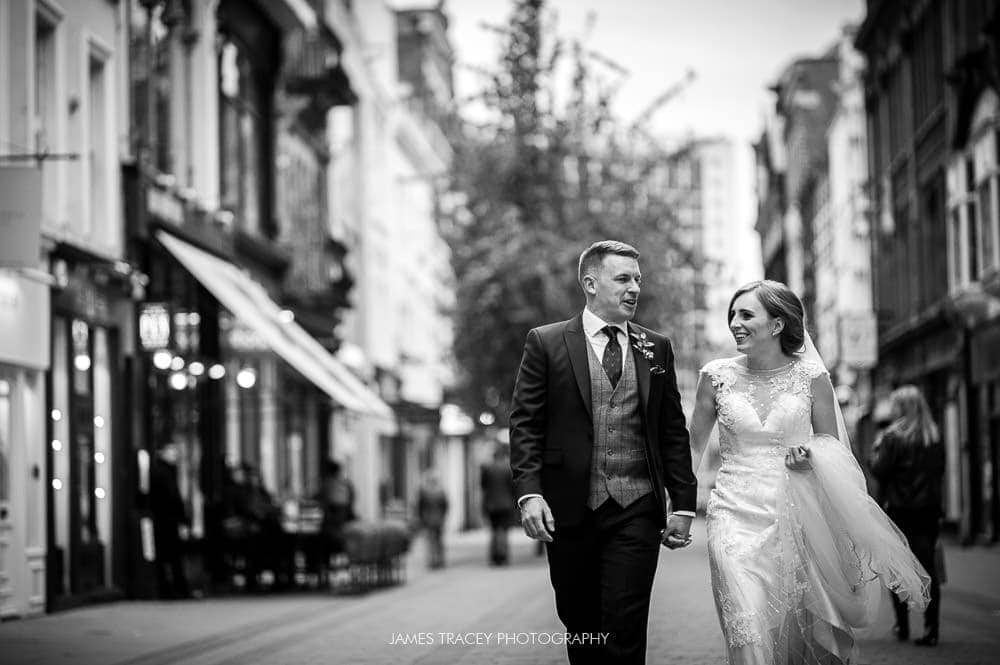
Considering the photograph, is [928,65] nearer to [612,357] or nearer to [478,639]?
[478,639]

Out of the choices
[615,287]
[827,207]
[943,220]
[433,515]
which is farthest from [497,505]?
[827,207]

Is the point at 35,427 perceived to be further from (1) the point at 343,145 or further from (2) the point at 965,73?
(1) the point at 343,145

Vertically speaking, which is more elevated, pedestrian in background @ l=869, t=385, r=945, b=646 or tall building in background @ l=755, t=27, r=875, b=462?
tall building in background @ l=755, t=27, r=875, b=462

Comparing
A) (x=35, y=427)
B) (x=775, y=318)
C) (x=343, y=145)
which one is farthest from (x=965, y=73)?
(x=775, y=318)

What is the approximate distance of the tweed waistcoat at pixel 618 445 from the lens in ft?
23.5

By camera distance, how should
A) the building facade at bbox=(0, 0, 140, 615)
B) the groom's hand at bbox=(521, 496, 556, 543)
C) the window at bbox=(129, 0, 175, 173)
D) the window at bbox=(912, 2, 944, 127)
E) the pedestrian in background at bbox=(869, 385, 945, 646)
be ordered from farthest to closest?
the window at bbox=(912, 2, 944, 127), the window at bbox=(129, 0, 175, 173), the building facade at bbox=(0, 0, 140, 615), the pedestrian in background at bbox=(869, 385, 945, 646), the groom's hand at bbox=(521, 496, 556, 543)

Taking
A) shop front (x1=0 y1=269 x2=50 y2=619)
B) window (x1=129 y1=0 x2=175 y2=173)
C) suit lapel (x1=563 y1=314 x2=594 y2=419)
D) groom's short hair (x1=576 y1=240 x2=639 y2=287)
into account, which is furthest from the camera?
window (x1=129 y1=0 x2=175 y2=173)

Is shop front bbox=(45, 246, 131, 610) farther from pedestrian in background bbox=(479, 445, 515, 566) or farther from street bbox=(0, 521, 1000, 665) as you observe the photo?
pedestrian in background bbox=(479, 445, 515, 566)

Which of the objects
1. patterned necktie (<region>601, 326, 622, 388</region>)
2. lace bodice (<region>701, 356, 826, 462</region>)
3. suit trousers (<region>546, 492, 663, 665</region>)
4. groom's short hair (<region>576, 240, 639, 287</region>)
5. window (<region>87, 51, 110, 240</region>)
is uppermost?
window (<region>87, 51, 110, 240</region>)

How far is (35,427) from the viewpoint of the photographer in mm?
17969

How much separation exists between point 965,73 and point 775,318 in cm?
2526

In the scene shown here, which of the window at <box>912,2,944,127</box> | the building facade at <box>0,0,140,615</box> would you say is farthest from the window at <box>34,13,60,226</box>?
the window at <box>912,2,944,127</box>

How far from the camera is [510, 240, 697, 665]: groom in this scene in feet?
23.3

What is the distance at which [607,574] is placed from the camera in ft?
23.3
